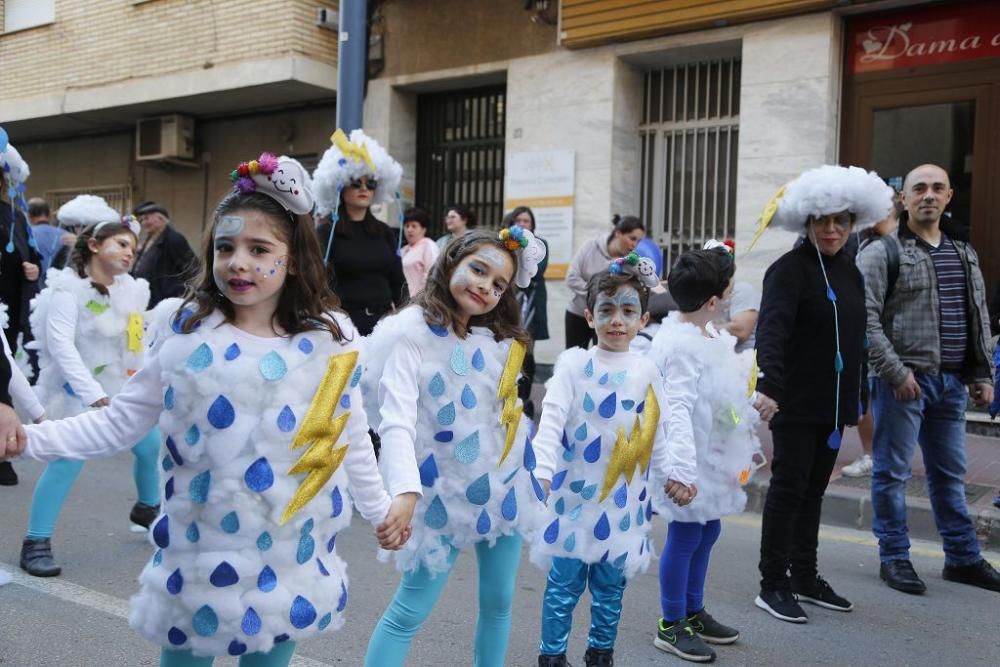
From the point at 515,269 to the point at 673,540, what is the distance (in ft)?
4.63

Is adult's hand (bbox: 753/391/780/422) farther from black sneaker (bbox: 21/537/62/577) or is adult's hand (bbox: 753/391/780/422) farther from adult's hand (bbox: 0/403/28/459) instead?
black sneaker (bbox: 21/537/62/577)

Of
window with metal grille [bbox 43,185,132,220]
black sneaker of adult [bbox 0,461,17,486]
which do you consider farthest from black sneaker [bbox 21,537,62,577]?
window with metal grille [bbox 43,185,132,220]

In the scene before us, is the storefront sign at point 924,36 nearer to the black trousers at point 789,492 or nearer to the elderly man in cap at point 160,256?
the black trousers at point 789,492

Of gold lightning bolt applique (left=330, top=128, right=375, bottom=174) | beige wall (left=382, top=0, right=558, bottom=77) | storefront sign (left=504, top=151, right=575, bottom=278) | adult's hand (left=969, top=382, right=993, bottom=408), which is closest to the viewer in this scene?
adult's hand (left=969, top=382, right=993, bottom=408)

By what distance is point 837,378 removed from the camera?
452 centimetres

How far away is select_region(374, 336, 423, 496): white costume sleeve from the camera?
2729 millimetres

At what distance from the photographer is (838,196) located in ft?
14.6

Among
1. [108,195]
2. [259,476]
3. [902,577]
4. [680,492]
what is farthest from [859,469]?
[108,195]

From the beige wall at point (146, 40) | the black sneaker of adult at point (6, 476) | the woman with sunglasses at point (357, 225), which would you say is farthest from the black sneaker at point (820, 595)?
the beige wall at point (146, 40)

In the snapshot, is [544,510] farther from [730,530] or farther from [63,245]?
[63,245]

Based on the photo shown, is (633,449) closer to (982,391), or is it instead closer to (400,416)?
(400,416)

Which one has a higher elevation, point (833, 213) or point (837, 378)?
point (833, 213)

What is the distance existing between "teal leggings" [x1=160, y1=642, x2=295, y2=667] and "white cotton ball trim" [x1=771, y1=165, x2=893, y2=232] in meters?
3.13

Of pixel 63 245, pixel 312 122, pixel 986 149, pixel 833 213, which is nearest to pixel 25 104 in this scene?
pixel 312 122
